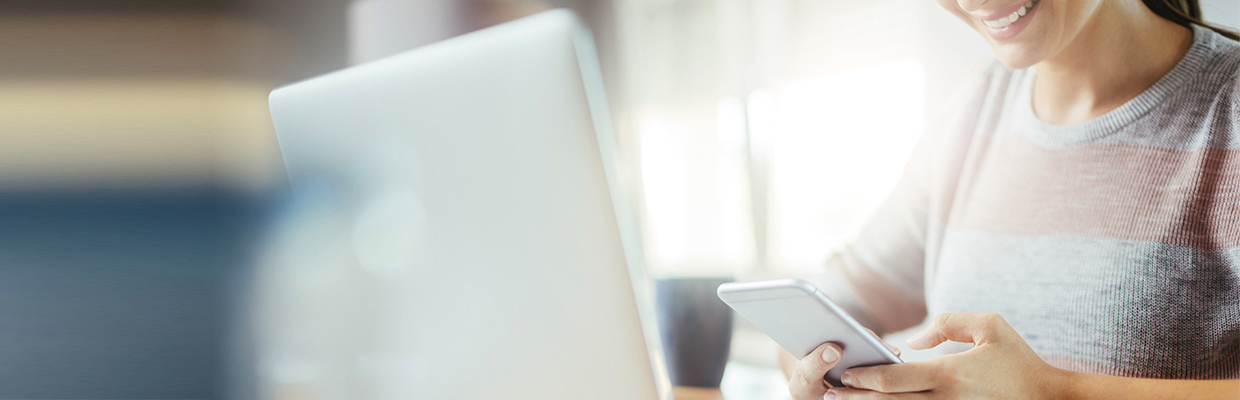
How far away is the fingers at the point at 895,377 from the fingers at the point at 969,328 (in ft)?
0.36

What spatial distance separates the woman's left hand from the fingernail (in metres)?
0.05

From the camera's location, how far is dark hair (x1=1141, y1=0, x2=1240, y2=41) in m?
0.73

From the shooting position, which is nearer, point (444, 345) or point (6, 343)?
point (444, 345)

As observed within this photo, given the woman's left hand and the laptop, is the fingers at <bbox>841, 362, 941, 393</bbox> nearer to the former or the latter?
the woman's left hand

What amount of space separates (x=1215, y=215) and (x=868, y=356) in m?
0.53

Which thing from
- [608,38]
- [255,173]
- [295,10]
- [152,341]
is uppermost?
[295,10]

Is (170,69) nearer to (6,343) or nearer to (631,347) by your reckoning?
(6,343)

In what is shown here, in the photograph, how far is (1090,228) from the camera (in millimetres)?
830

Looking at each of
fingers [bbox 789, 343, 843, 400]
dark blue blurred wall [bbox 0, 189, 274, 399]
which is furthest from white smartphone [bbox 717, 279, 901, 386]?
dark blue blurred wall [bbox 0, 189, 274, 399]

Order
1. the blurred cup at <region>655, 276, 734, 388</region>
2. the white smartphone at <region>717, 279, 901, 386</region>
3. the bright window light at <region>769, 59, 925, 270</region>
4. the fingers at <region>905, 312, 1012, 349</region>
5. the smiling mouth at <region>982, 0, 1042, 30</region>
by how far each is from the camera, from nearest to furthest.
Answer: the white smartphone at <region>717, 279, 901, 386</region> → the fingers at <region>905, 312, 1012, 349</region> → the smiling mouth at <region>982, 0, 1042, 30</region> → the blurred cup at <region>655, 276, 734, 388</region> → the bright window light at <region>769, 59, 925, 270</region>

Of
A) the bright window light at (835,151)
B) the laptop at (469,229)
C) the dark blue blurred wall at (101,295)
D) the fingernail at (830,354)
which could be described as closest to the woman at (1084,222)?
the fingernail at (830,354)

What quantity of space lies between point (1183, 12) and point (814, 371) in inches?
26.6

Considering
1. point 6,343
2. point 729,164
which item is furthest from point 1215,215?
point 6,343

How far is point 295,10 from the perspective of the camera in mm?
1337
